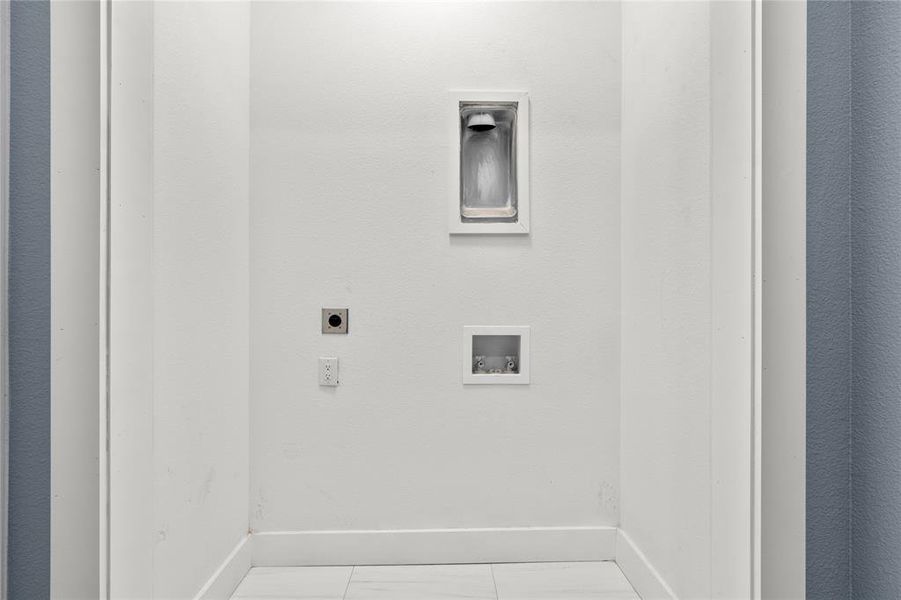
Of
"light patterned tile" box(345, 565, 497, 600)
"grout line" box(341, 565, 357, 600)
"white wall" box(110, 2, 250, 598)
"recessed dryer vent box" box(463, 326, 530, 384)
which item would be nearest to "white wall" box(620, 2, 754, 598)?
"recessed dryer vent box" box(463, 326, 530, 384)

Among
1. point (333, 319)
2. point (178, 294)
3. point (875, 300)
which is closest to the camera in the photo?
point (875, 300)

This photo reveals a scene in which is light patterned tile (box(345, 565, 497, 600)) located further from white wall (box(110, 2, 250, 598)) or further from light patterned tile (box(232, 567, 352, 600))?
white wall (box(110, 2, 250, 598))

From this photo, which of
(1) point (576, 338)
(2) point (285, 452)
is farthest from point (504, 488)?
(2) point (285, 452)

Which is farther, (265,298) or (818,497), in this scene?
(265,298)

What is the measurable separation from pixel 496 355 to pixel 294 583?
0.90 m

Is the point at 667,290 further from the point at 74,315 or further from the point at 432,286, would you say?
the point at 74,315

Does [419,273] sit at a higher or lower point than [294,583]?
higher

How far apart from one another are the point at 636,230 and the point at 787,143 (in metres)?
0.68

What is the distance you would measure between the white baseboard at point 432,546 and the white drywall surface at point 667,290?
0.58 feet

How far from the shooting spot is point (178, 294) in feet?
4.20

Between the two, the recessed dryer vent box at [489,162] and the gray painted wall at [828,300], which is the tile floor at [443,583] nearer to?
the gray painted wall at [828,300]

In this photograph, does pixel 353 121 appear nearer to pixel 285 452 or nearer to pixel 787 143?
pixel 285 452

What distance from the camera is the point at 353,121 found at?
1802 mm

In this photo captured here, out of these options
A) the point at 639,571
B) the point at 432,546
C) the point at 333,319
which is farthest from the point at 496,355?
the point at 639,571
